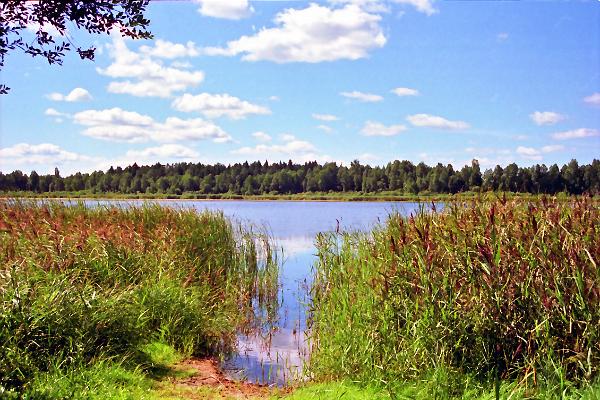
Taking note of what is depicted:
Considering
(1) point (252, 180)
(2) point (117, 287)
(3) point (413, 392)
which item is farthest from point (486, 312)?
(1) point (252, 180)

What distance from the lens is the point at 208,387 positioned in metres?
7.71

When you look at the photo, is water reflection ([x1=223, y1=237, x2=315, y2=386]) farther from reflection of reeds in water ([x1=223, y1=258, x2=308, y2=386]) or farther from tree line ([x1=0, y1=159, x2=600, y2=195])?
tree line ([x1=0, y1=159, x2=600, y2=195])

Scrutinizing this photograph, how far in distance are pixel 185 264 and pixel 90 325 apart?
4423 mm

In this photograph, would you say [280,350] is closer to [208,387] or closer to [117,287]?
[208,387]

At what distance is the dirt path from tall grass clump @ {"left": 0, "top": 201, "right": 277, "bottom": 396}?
2.09ft

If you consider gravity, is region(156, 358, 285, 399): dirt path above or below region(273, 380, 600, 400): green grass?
below

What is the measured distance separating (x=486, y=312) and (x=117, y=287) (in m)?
6.06

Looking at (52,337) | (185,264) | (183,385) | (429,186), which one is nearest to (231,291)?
(185,264)

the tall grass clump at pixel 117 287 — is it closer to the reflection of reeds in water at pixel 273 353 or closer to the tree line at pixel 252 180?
the reflection of reeds in water at pixel 273 353

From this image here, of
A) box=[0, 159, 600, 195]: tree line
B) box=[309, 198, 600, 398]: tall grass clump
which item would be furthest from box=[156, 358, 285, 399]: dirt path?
box=[0, 159, 600, 195]: tree line

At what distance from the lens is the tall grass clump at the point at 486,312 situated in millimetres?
6086

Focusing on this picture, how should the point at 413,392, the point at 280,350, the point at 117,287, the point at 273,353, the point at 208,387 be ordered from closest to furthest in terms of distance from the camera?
the point at 413,392, the point at 208,387, the point at 117,287, the point at 273,353, the point at 280,350

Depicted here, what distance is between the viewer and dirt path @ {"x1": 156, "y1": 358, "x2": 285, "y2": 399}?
740 cm

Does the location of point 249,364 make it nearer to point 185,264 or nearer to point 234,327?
point 234,327
